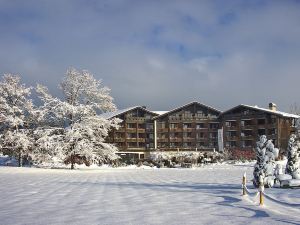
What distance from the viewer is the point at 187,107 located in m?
88.4

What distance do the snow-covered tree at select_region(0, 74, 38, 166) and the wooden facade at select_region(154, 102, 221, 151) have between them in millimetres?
39631

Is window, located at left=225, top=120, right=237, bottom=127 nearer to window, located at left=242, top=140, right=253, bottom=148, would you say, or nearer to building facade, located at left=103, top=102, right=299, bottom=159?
building facade, located at left=103, top=102, right=299, bottom=159

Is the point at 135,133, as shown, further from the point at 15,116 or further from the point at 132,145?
the point at 15,116

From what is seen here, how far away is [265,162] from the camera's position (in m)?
22.6

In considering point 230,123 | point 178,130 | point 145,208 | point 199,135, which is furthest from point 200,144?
point 145,208

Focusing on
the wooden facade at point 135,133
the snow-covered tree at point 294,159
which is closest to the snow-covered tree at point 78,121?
the snow-covered tree at point 294,159

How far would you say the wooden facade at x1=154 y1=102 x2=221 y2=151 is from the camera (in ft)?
288

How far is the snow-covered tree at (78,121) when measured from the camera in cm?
4841

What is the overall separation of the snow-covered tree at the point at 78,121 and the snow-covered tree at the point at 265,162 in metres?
27.8

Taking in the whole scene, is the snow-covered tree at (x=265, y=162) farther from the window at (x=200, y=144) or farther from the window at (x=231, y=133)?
the window at (x=200, y=144)

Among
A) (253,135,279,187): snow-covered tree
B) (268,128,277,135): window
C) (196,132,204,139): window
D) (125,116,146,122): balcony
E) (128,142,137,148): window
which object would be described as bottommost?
(253,135,279,187): snow-covered tree

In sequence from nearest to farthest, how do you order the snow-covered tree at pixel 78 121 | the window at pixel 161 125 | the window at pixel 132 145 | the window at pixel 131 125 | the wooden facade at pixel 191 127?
the snow-covered tree at pixel 78 121 → the wooden facade at pixel 191 127 → the window at pixel 131 125 → the window at pixel 161 125 → the window at pixel 132 145

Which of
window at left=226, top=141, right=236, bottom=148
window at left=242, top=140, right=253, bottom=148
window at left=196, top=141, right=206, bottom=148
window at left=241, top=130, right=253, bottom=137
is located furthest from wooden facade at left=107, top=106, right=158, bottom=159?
window at left=242, top=140, right=253, bottom=148

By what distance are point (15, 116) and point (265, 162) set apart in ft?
119
